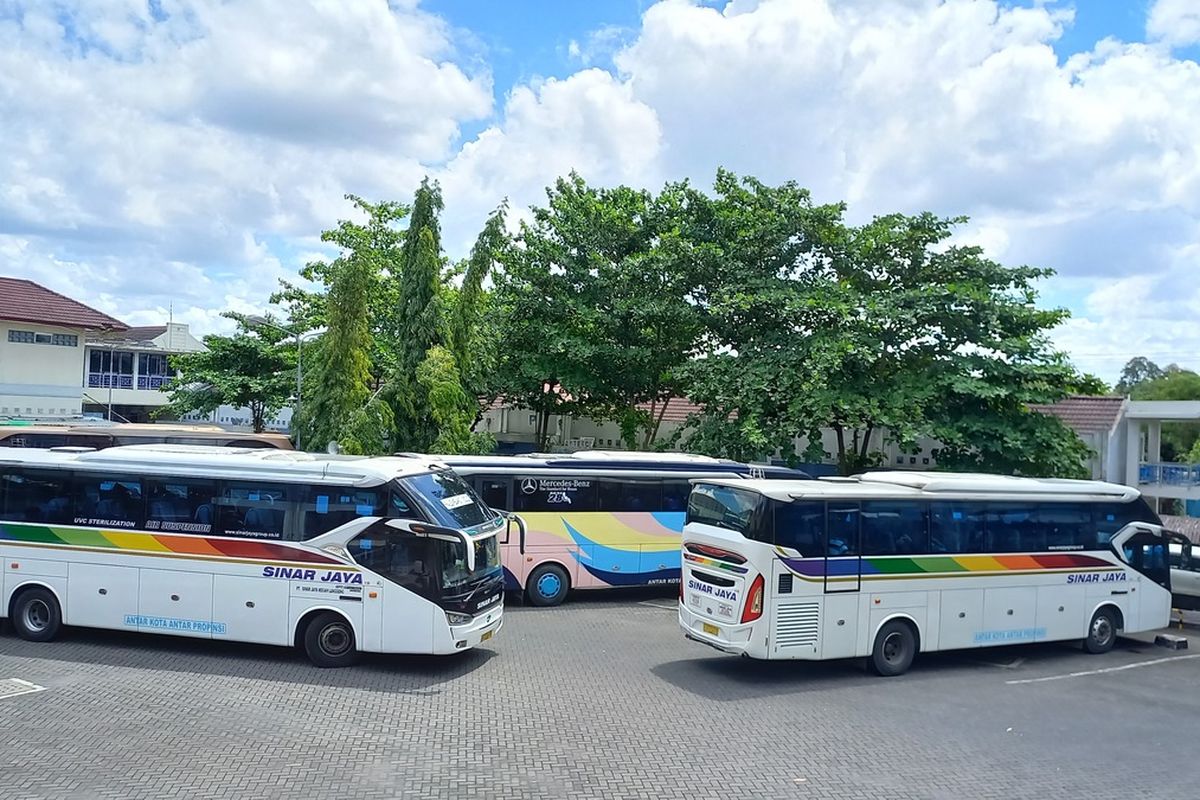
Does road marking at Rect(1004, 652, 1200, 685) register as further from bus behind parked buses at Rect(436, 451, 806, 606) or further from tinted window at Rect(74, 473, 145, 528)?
tinted window at Rect(74, 473, 145, 528)

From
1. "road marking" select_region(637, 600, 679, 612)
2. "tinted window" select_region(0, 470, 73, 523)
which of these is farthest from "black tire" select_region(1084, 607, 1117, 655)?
"tinted window" select_region(0, 470, 73, 523)

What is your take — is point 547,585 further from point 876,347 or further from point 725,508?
point 876,347

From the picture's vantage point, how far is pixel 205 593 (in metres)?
12.7

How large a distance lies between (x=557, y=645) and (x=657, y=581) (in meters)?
4.50

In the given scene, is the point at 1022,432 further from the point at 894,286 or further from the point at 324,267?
the point at 324,267

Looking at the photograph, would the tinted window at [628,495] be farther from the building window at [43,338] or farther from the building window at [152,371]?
the building window at [152,371]

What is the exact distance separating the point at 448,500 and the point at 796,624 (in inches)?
191

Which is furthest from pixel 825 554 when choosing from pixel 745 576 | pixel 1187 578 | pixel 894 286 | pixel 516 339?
pixel 516 339

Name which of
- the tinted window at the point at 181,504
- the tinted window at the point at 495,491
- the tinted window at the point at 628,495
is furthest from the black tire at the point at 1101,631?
the tinted window at the point at 181,504

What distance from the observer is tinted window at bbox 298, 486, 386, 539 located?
490 inches

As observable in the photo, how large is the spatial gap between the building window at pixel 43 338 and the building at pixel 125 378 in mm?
10794

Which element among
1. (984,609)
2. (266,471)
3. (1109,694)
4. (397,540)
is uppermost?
(266,471)

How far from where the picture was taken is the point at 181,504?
12.9 metres

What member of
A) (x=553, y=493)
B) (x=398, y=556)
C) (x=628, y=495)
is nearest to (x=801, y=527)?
(x=398, y=556)
